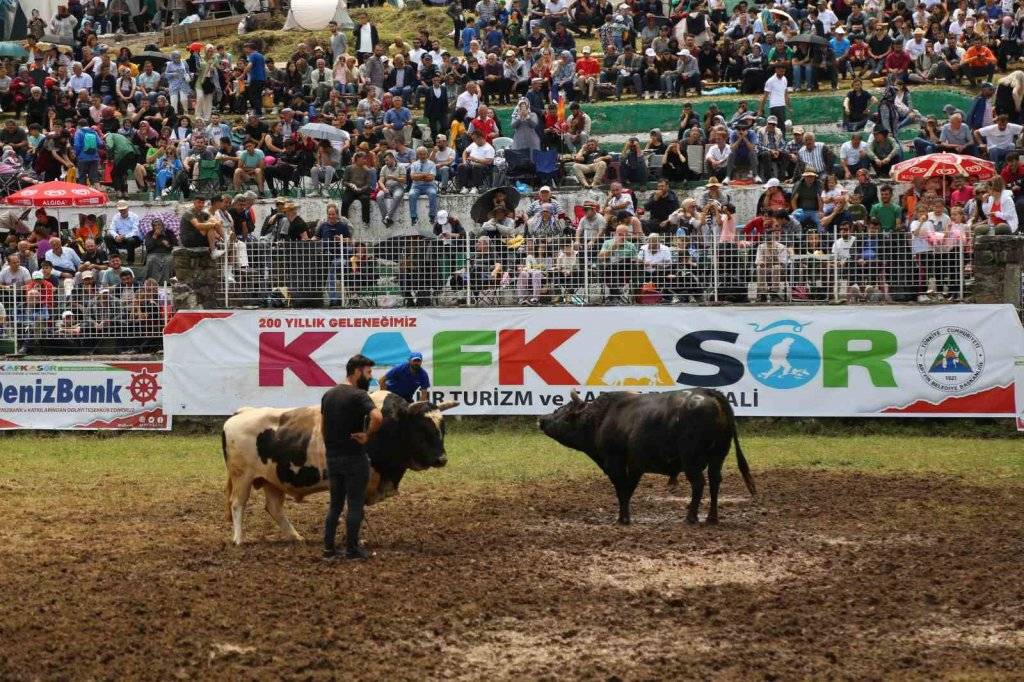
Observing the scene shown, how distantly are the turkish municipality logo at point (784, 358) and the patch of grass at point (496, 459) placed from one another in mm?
936

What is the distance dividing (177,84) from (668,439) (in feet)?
93.6

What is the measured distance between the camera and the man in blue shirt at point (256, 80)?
40969mm

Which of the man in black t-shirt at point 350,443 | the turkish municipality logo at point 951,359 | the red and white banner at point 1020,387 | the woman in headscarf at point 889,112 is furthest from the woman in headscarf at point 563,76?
the man in black t-shirt at point 350,443

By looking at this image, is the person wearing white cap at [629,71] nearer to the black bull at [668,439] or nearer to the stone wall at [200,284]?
the stone wall at [200,284]

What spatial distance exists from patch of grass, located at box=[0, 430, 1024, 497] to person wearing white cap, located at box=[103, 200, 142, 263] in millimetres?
7607

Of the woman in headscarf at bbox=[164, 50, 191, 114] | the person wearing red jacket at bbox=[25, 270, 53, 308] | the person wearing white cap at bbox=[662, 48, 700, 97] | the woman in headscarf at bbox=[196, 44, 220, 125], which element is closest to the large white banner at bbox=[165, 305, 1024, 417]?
the person wearing red jacket at bbox=[25, 270, 53, 308]

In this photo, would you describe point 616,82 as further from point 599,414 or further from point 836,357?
point 599,414

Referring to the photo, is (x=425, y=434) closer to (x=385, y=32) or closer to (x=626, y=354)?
(x=626, y=354)

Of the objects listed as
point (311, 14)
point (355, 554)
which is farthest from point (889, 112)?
point (311, 14)

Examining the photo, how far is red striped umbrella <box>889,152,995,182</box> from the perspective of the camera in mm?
26953

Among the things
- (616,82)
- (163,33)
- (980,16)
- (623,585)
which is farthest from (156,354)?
(163,33)

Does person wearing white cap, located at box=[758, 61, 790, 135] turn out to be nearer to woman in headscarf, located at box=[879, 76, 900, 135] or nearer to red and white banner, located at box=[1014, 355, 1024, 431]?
woman in headscarf, located at box=[879, 76, 900, 135]

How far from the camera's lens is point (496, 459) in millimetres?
21844

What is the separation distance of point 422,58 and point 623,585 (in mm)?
29043
